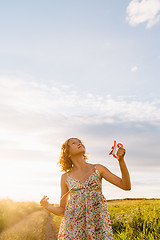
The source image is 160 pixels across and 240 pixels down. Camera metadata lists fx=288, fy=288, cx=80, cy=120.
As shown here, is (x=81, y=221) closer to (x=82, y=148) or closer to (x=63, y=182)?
(x=63, y=182)

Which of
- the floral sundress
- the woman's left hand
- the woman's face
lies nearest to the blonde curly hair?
the woman's face

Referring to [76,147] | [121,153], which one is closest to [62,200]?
[76,147]

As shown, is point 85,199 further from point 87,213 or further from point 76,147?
point 76,147

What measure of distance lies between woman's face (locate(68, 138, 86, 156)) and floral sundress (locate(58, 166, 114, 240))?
446 mm

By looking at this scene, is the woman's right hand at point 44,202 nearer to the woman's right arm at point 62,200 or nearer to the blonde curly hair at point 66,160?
the woman's right arm at point 62,200

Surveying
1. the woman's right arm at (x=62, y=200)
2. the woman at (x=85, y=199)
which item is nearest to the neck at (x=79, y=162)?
the woman at (x=85, y=199)

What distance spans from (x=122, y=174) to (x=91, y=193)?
2.04ft

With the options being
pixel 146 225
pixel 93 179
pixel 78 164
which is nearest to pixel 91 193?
pixel 93 179

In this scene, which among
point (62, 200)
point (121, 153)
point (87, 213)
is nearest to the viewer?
point (121, 153)

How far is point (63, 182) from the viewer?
500 centimetres

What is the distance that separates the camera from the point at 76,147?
5.03 metres

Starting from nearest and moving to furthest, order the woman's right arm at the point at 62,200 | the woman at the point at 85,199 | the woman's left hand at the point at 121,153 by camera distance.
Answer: the woman's left hand at the point at 121,153 < the woman at the point at 85,199 < the woman's right arm at the point at 62,200

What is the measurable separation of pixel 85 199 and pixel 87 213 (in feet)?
0.71

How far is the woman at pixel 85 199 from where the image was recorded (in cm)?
446
